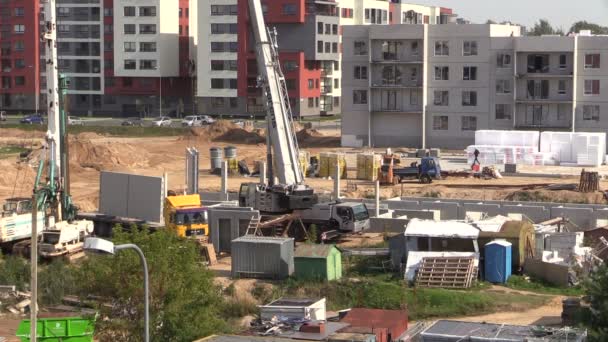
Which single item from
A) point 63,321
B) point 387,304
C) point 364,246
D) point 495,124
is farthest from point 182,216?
point 495,124

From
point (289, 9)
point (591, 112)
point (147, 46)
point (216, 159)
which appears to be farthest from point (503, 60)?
point (147, 46)

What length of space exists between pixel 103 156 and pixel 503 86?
22.9 meters

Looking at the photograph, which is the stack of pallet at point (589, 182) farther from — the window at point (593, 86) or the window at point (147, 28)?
the window at point (147, 28)

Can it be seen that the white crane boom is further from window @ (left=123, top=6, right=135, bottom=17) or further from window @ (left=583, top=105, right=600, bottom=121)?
window @ (left=123, top=6, right=135, bottom=17)

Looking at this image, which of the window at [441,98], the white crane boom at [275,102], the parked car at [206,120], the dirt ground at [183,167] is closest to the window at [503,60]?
the window at [441,98]

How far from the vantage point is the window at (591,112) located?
6888cm

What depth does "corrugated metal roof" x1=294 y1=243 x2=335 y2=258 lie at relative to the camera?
1350 inches

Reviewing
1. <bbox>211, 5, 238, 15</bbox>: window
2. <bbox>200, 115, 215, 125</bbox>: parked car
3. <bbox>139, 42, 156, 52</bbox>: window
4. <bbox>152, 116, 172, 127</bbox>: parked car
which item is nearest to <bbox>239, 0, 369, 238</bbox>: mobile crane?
<bbox>200, 115, 215, 125</bbox>: parked car

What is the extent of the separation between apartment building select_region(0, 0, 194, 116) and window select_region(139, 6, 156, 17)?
0.08m

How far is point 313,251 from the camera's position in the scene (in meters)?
Answer: 34.6

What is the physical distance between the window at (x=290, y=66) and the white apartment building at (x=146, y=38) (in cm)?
1438

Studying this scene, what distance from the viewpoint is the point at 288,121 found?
40.6 m

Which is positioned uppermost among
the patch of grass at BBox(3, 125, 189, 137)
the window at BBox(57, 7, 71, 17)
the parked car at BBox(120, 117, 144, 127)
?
the window at BBox(57, 7, 71, 17)

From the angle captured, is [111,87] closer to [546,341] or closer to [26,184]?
[26,184]
